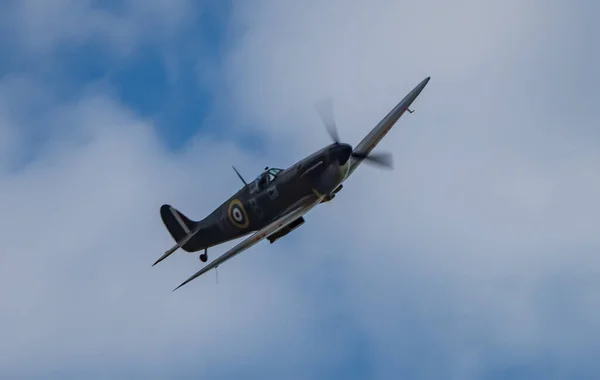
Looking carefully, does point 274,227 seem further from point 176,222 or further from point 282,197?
point 176,222

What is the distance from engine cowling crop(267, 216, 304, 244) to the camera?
39.9 m

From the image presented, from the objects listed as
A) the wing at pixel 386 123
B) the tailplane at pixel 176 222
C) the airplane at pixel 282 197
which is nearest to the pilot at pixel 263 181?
the airplane at pixel 282 197

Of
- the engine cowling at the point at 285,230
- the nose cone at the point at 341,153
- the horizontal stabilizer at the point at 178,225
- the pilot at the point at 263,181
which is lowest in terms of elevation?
the engine cowling at the point at 285,230

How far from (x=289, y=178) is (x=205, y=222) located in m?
6.87

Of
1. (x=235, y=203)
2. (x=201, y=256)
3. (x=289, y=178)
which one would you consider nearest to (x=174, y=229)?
(x=201, y=256)

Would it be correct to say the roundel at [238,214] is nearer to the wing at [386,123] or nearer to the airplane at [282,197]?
the airplane at [282,197]

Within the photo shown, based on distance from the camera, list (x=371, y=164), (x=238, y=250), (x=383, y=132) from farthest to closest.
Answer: (x=383, y=132), (x=371, y=164), (x=238, y=250)

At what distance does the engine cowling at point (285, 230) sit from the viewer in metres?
39.9

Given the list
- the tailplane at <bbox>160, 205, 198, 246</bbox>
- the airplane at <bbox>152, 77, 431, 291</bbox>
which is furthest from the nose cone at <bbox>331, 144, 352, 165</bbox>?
the tailplane at <bbox>160, 205, 198, 246</bbox>

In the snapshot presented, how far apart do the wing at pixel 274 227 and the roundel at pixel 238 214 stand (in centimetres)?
192

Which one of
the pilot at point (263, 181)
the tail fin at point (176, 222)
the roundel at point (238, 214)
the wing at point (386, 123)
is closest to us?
the pilot at point (263, 181)

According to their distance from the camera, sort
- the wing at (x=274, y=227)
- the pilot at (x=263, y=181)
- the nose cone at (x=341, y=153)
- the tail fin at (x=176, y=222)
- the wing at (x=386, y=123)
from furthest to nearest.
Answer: the tail fin at (x=176, y=222) < the wing at (x=386, y=123) < the pilot at (x=263, y=181) < the nose cone at (x=341, y=153) < the wing at (x=274, y=227)

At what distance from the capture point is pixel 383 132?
44562mm

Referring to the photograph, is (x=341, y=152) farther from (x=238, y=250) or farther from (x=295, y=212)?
(x=238, y=250)
